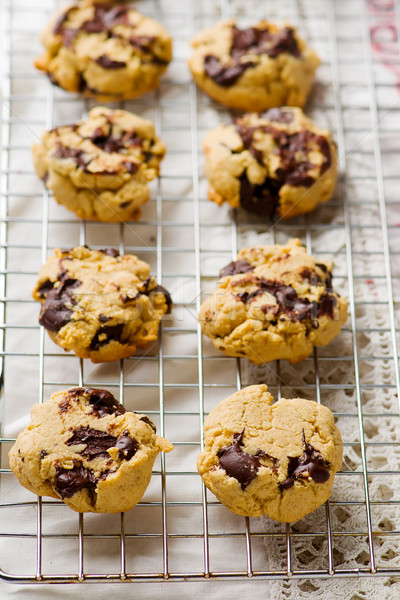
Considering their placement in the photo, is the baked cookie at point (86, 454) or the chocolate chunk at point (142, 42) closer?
the baked cookie at point (86, 454)

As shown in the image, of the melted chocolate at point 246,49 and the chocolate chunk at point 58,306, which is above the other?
the melted chocolate at point 246,49

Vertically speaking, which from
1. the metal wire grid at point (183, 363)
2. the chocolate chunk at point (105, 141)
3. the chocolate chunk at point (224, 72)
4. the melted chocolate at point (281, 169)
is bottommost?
the metal wire grid at point (183, 363)

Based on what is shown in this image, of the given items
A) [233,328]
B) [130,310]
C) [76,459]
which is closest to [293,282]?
[233,328]

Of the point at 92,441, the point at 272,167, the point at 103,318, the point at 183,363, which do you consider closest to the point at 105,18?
the point at 272,167

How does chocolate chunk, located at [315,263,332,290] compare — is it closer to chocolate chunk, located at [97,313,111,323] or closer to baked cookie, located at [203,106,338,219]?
baked cookie, located at [203,106,338,219]

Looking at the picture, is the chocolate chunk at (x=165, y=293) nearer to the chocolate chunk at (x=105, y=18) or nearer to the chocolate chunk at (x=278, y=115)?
the chocolate chunk at (x=278, y=115)

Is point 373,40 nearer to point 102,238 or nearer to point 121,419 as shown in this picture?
point 102,238

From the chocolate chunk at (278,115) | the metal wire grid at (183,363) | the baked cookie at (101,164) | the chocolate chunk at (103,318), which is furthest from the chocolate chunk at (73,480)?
the chocolate chunk at (278,115)
